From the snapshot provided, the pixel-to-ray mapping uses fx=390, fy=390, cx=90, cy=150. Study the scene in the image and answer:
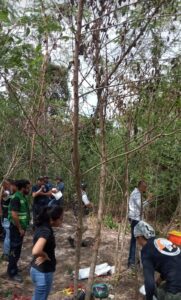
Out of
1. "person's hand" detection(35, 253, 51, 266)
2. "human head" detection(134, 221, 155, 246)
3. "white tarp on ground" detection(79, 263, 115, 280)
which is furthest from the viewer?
"white tarp on ground" detection(79, 263, 115, 280)

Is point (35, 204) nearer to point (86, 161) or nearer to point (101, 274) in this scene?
point (101, 274)

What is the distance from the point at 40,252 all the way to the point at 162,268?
3.99ft

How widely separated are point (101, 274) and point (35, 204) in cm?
244

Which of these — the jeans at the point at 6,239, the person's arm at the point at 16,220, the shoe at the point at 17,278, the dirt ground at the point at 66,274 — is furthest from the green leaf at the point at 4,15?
the jeans at the point at 6,239

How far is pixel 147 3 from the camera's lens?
3.55 meters

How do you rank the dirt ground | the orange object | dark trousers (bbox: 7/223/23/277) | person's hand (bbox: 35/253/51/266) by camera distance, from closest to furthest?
person's hand (bbox: 35/253/51/266) < the dirt ground < dark trousers (bbox: 7/223/23/277) < the orange object

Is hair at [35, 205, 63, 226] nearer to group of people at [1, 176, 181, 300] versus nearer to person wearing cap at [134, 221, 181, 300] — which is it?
group of people at [1, 176, 181, 300]

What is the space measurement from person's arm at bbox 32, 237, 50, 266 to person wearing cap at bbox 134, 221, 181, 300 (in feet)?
3.39

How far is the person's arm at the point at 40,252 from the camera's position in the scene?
382cm

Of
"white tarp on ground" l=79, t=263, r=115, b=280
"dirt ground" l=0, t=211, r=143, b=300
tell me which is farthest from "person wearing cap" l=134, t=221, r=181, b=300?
"white tarp on ground" l=79, t=263, r=115, b=280

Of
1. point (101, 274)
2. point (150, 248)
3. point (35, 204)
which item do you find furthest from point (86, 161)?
point (150, 248)

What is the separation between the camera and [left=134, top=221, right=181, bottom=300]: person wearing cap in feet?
10.7

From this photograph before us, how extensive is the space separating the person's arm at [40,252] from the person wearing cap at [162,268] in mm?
1034

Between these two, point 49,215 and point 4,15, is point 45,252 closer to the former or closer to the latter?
point 49,215
